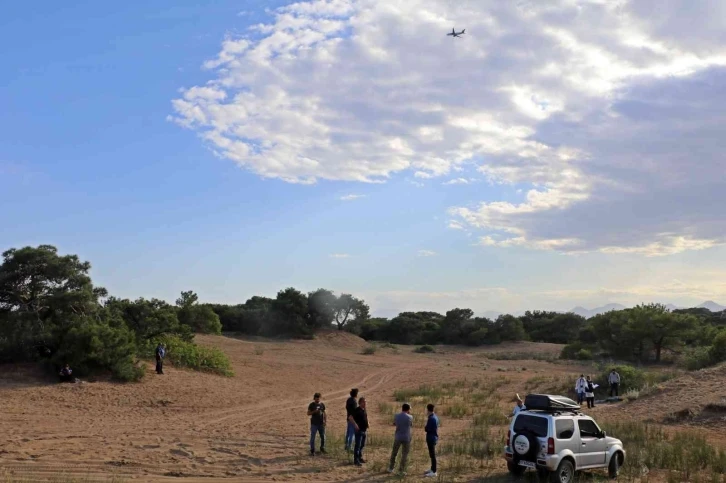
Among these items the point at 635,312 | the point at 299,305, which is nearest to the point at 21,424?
the point at 635,312

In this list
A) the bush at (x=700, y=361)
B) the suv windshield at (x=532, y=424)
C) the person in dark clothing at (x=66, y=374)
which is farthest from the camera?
the bush at (x=700, y=361)

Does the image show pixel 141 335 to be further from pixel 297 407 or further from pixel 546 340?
pixel 546 340

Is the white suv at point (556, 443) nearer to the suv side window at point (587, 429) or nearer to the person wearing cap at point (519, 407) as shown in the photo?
the suv side window at point (587, 429)

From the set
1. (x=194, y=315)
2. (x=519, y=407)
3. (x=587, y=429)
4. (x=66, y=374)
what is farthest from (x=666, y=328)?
(x=66, y=374)

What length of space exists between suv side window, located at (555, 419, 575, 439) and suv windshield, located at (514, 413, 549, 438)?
0.25 meters

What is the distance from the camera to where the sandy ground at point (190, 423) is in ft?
43.0

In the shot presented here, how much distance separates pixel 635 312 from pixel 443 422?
34.6m

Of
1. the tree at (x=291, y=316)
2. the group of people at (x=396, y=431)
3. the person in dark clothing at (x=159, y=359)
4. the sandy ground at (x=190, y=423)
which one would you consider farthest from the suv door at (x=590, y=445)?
the tree at (x=291, y=316)

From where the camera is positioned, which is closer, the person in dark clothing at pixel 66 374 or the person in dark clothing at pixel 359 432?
the person in dark clothing at pixel 359 432

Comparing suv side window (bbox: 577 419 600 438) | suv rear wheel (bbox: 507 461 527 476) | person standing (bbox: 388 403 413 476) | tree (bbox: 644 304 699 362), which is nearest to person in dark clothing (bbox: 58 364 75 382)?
person standing (bbox: 388 403 413 476)

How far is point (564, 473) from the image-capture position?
12305mm

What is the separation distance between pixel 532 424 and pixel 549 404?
24.5 inches

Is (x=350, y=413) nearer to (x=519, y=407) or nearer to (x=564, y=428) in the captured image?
(x=519, y=407)

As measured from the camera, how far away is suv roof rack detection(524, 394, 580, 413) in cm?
1291
